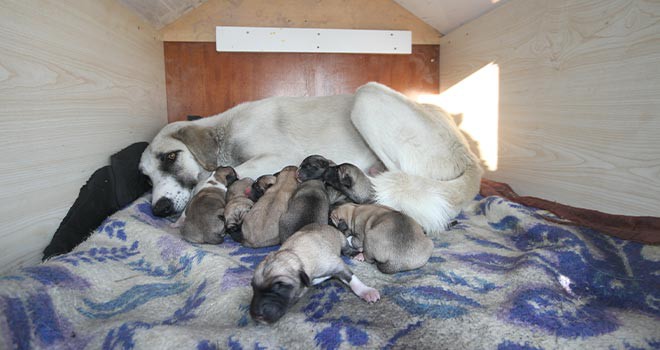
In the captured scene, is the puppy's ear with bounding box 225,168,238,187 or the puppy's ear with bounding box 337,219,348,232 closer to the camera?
the puppy's ear with bounding box 337,219,348,232

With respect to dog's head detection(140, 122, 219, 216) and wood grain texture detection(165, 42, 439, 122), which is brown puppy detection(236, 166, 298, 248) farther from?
wood grain texture detection(165, 42, 439, 122)

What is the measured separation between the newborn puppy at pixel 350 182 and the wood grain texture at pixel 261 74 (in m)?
1.37

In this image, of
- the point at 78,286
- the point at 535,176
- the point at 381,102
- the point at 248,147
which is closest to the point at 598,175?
the point at 535,176

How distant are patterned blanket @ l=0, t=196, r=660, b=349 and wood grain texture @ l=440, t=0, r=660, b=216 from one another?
1.06 feet

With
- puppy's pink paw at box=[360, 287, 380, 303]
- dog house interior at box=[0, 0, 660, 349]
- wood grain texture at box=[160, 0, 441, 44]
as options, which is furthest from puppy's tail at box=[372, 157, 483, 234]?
wood grain texture at box=[160, 0, 441, 44]

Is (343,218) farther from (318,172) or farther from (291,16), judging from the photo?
(291,16)

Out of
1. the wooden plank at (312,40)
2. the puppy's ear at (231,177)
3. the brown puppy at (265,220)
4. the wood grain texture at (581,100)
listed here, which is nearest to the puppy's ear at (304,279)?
the brown puppy at (265,220)

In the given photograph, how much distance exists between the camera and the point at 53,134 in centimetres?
152

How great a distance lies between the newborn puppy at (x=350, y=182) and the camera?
198 centimetres

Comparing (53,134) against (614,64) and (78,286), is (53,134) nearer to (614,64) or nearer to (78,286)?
(78,286)

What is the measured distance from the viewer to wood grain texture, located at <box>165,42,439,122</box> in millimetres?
3045

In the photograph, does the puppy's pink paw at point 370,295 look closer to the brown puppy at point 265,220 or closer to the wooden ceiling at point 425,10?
the brown puppy at point 265,220

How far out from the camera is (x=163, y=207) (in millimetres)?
2086

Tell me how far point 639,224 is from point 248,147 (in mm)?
2194
